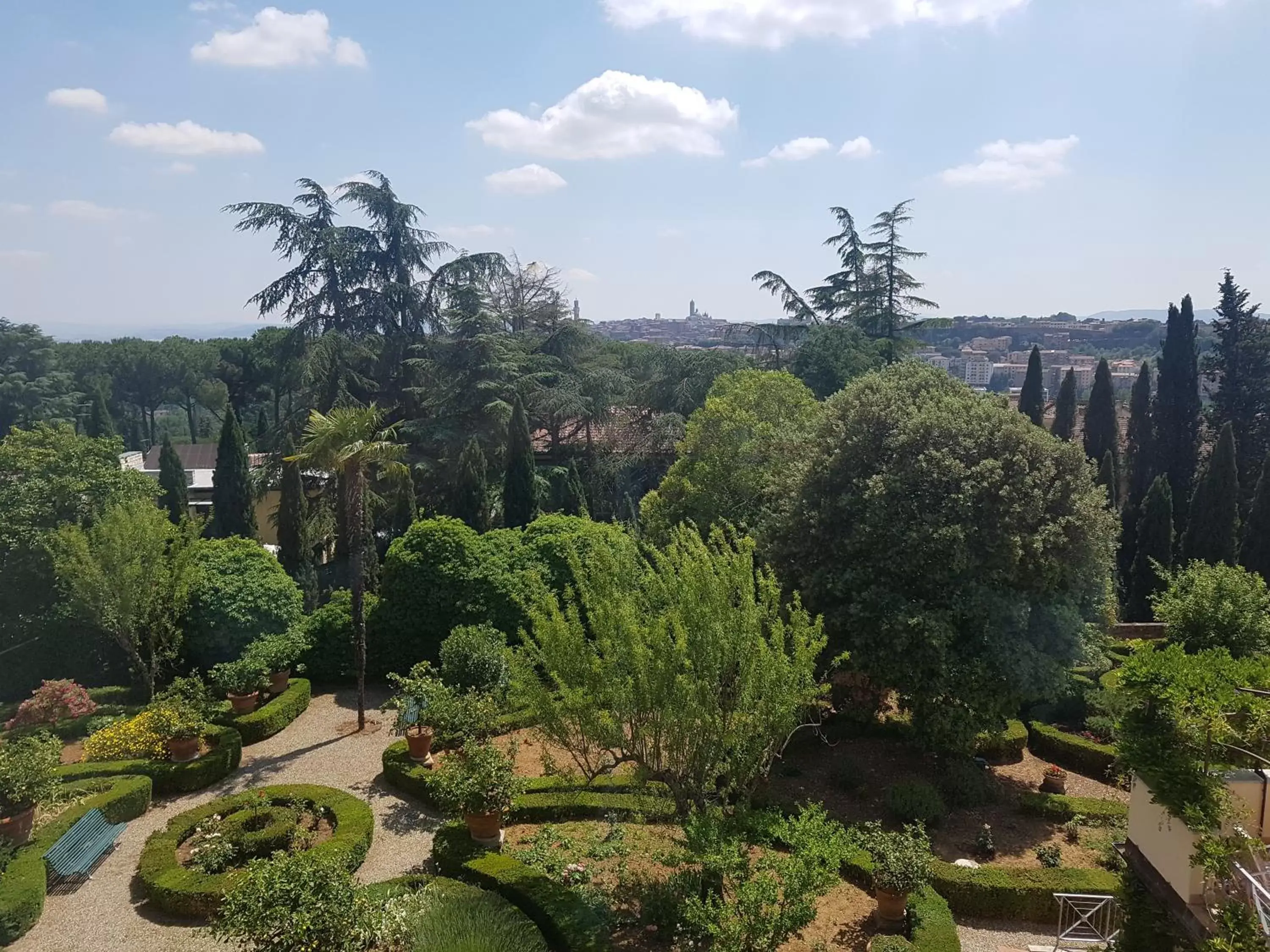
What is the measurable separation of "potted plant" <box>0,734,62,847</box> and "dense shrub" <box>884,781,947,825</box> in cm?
1369

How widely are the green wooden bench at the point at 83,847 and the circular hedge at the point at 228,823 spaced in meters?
0.68

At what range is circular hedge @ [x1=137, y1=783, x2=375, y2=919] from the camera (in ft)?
35.7

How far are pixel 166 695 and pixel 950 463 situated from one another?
1631 centimetres

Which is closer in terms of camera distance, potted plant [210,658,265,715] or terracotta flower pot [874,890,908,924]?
terracotta flower pot [874,890,908,924]

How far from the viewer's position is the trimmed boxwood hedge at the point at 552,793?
13.2m

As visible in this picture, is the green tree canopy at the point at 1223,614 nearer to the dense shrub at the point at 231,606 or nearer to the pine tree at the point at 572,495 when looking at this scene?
the dense shrub at the point at 231,606

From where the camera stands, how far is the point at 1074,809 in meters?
13.8

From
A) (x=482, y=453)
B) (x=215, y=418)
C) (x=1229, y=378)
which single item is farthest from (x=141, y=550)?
(x=215, y=418)

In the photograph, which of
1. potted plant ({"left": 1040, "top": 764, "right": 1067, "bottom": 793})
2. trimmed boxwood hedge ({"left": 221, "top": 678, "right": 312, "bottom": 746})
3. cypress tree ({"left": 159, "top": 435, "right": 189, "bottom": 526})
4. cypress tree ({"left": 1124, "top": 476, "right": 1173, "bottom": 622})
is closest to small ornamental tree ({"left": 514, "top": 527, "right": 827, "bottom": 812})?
potted plant ({"left": 1040, "top": 764, "right": 1067, "bottom": 793})

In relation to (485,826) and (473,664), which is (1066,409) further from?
(485,826)

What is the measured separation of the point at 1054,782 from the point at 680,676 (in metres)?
9.81

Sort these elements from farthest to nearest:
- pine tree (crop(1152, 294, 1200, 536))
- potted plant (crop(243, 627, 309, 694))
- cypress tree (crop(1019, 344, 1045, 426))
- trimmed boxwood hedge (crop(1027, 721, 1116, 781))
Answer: cypress tree (crop(1019, 344, 1045, 426)) → pine tree (crop(1152, 294, 1200, 536)) → potted plant (crop(243, 627, 309, 694)) → trimmed boxwood hedge (crop(1027, 721, 1116, 781))

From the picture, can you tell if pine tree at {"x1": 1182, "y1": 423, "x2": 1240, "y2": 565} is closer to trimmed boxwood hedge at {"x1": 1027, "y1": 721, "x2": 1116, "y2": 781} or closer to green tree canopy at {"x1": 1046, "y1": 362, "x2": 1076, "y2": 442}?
green tree canopy at {"x1": 1046, "y1": 362, "x2": 1076, "y2": 442}

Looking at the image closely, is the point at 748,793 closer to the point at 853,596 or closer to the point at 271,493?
the point at 853,596
